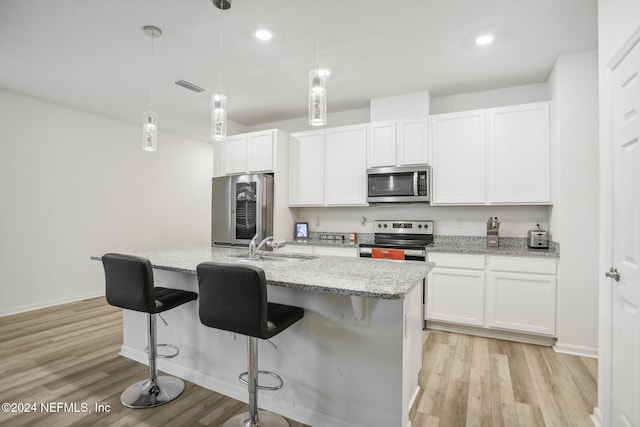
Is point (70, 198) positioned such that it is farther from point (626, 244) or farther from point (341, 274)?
point (626, 244)

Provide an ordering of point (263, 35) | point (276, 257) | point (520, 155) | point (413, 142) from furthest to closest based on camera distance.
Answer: point (413, 142)
point (520, 155)
point (263, 35)
point (276, 257)

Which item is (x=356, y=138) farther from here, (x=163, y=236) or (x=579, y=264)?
(x=163, y=236)

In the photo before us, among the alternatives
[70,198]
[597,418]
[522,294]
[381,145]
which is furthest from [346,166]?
[70,198]

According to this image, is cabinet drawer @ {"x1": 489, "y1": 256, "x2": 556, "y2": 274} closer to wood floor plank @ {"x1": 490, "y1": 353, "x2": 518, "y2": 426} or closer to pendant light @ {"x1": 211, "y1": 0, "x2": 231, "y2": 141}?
wood floor plank @ {"x1": 490, "y1": 353, "x2": 518, "y2": 426}

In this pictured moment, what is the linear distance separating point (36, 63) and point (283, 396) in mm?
3720

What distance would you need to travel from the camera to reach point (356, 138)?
394cm

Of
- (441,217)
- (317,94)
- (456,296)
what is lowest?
(456,296)

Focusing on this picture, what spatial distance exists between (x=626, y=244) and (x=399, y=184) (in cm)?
228

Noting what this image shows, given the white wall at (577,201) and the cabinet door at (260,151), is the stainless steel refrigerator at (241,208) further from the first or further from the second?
the white wall at (577,201)

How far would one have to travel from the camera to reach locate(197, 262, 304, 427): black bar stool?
141 cm

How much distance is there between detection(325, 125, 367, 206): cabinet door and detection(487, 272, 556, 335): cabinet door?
5.56 feet

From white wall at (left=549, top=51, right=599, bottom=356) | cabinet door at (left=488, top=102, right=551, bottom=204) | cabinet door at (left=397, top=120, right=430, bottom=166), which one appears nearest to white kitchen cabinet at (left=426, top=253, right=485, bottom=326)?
white wall at (left=549, top=51, right=599, bottom=356)

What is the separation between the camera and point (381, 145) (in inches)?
149

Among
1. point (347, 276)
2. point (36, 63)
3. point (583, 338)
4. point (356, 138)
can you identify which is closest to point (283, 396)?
point (347, 276)
